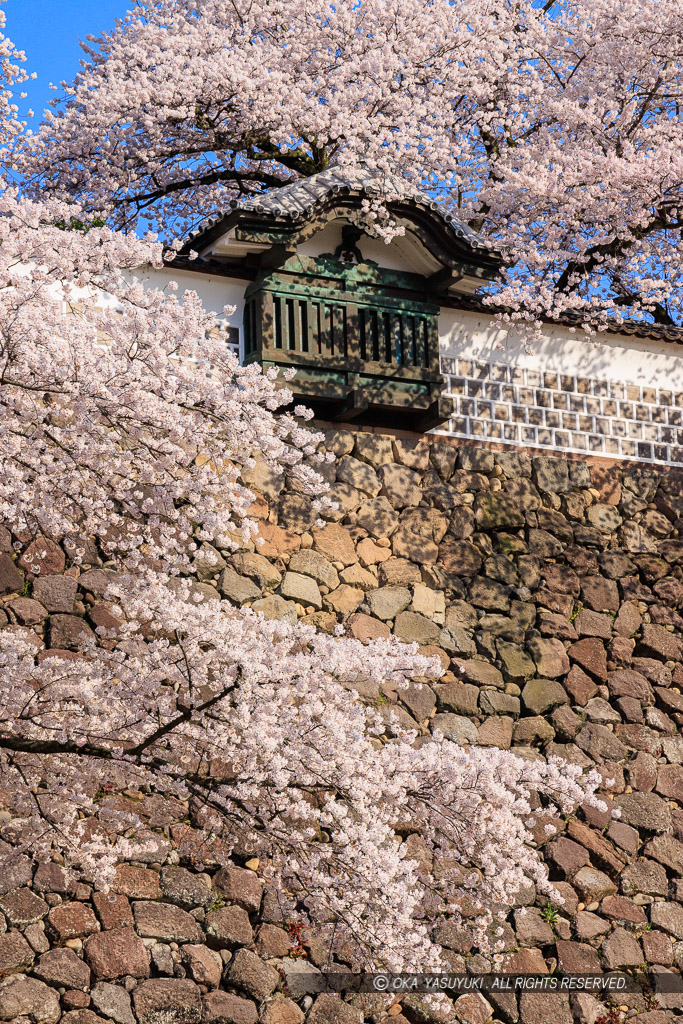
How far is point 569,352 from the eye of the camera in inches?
417

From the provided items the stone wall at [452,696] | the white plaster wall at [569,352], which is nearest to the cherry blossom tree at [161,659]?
the stone wall at [452,696]

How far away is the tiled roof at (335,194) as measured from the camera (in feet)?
29.2

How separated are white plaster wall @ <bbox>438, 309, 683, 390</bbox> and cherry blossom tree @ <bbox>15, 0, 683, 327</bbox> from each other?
0.50m

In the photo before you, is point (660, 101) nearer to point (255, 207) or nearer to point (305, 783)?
point (255, 207)

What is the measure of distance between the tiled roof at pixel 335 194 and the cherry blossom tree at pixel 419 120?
1.59 m

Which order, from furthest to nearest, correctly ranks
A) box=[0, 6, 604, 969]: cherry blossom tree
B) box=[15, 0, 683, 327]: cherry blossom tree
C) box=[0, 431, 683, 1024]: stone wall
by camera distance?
box=[15, 0, 683, 327]: cherry blossom tree
box=[0, 431, 683, 1024]: stone wall
box=[0, 6, 604, 969]: cherry blossom tree

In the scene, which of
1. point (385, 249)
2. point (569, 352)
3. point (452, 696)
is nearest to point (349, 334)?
point (385, 249)

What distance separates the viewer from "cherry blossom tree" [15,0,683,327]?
1172 cm

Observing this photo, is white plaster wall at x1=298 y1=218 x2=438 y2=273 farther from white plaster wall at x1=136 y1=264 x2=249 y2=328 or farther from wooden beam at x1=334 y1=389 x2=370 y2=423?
wooden beam at x1=334 y1=389 x2=370 y2=423

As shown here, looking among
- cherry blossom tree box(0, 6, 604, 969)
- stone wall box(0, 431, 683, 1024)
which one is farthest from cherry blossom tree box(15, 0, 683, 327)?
cherry blossom tree box(0, 6, 604, 969)

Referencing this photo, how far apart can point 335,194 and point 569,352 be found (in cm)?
272

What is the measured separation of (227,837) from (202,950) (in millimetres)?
1594

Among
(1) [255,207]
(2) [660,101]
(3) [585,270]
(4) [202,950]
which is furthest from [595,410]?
(4) [202,950]

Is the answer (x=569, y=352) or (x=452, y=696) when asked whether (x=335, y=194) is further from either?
(x=452, y=696)
